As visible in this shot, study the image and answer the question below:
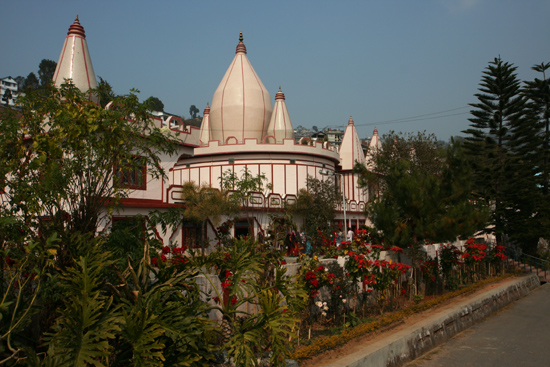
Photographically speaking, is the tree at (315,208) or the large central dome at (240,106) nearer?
the tree at (315,208)

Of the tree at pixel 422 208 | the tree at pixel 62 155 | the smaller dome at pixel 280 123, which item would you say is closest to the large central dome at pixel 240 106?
the smaller dome at pixel 280 123

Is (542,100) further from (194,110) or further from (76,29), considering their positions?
(194,110)

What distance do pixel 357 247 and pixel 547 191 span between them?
1750 centimetres

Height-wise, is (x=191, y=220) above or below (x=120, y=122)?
below

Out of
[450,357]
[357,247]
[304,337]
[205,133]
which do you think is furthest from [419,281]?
[205,133]

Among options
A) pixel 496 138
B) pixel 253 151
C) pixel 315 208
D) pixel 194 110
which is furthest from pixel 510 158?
pixel 194 110

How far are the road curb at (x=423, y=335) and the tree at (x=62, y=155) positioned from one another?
3.48 m

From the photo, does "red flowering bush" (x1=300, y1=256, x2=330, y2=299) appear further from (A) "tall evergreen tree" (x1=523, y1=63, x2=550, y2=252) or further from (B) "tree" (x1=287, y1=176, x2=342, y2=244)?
(A) "tall evergreen tree" (x1=523, y1=63, x2=550, y2=252)

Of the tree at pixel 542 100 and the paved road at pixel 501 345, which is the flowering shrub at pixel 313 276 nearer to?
the paved road at pixel 501 345

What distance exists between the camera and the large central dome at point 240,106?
27.7 meters

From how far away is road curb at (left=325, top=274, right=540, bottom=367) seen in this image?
241 inches

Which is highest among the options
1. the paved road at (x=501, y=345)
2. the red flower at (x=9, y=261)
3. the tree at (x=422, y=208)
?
the tree at (x=422, y=208)

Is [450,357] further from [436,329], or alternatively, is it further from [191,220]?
[191,220]

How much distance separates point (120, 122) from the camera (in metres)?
5.21
